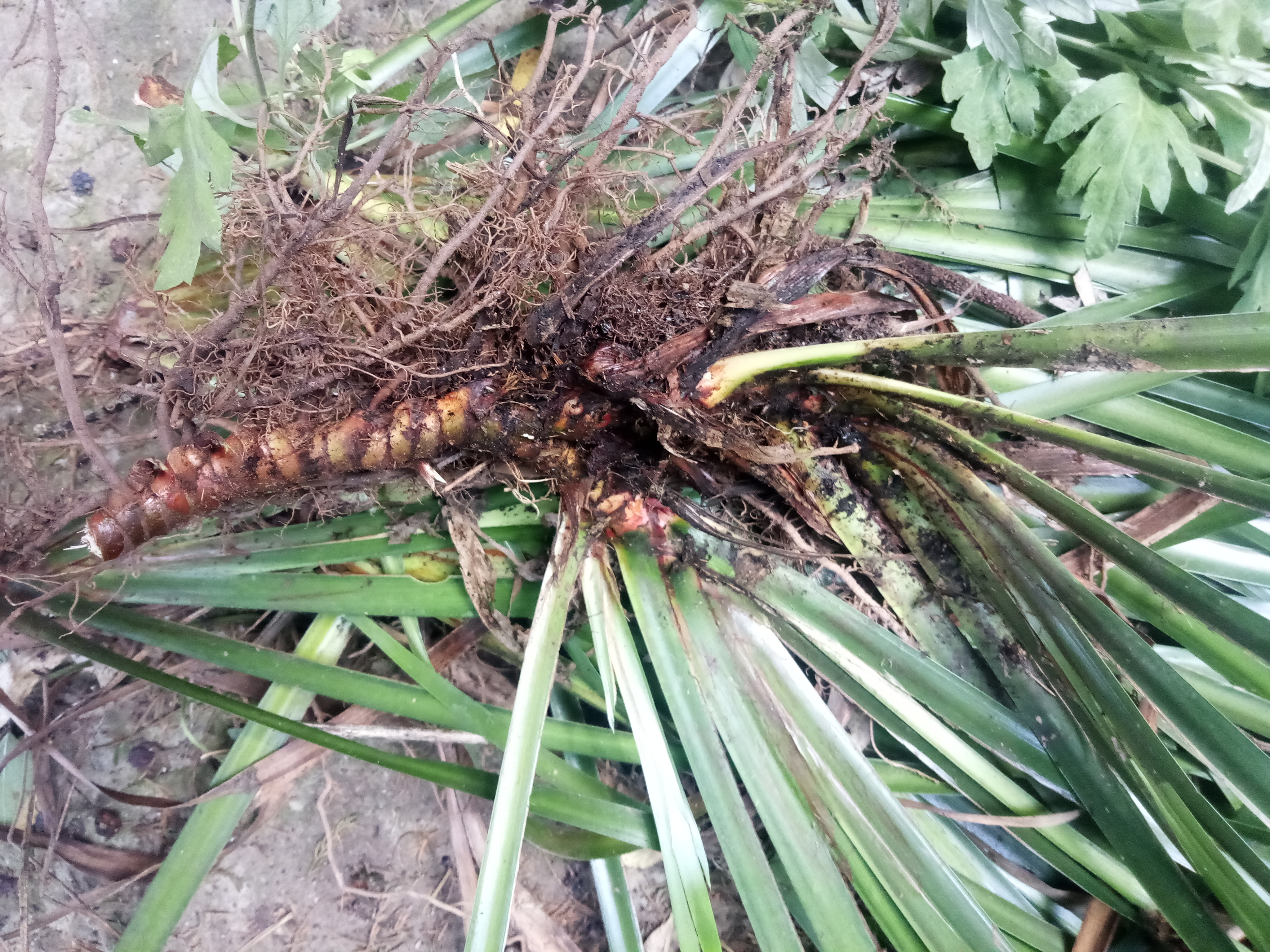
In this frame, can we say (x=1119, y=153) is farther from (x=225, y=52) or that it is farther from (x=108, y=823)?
(x=108, y=823)

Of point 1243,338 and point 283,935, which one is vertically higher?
point 1243,338

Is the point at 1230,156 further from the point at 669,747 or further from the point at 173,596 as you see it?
the point at 173,596

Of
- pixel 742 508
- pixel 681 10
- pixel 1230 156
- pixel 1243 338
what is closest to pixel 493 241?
pixel 681 10

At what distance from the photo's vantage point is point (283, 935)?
88cm

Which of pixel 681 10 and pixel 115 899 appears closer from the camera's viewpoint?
pixel 681 10

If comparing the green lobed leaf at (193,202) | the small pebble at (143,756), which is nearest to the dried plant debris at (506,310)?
the green lobed leaf at (193,202)

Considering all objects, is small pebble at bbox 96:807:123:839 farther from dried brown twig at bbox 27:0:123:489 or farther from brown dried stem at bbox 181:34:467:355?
brown dried stem at bbox 181:34:467:355

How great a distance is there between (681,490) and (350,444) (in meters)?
0.38

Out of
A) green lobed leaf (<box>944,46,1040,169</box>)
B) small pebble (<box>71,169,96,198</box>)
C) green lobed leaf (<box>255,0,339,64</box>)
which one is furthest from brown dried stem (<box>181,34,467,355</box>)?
green lobed leaf (<box>944,46,1040,169</box>)

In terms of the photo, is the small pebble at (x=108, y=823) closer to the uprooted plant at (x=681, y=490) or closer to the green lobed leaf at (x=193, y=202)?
the uprooted plant at (x=681, y=490)

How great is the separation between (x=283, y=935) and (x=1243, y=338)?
1.23 meters

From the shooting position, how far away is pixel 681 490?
811mm

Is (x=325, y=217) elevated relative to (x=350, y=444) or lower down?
elevated

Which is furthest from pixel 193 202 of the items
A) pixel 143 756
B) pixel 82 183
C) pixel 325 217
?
pixel 143 756
